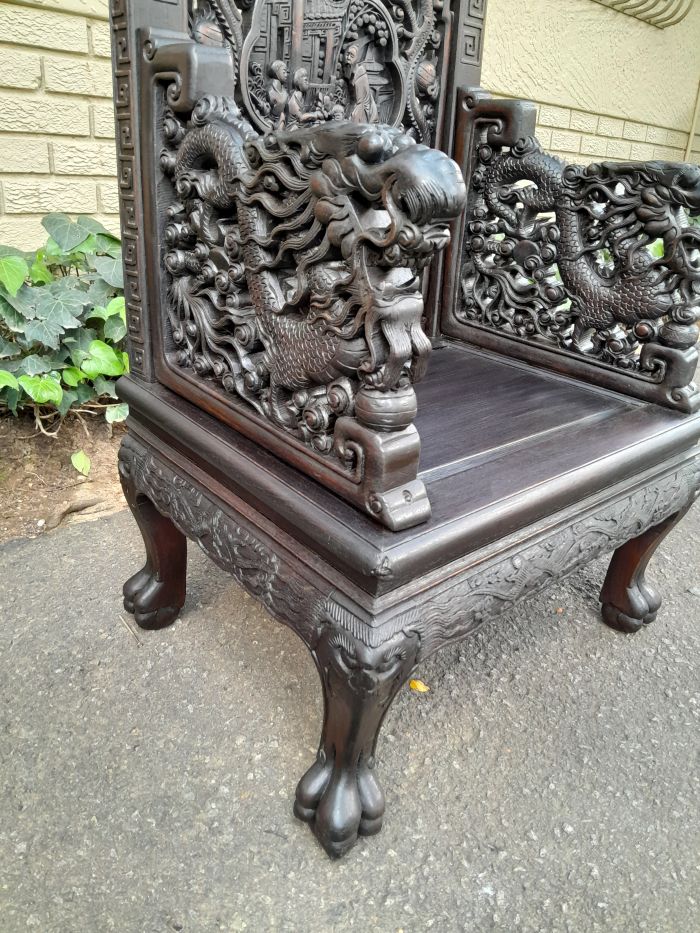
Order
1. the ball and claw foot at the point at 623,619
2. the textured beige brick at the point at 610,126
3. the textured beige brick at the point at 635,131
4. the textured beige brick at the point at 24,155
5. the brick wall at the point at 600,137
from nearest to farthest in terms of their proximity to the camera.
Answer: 1. the ball and claw foot at the point at 623,619
2. the textured beige brick at the point at 24,155
3. the brick wall at the point at 600,137
4. the textured beige brick at the point at 610,126
5. the textured beige brick at the point at 635,131

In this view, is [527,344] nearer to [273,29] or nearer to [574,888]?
[273,29]

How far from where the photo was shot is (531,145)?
166cm

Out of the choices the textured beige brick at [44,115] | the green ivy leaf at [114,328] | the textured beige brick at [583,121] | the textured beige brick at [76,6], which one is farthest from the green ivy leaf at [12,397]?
the textured beige brick at [583,121]

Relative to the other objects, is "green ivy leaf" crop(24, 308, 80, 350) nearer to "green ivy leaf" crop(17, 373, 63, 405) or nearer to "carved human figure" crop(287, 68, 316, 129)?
"green ivy leaf" crop(17, 373, 63, 405)

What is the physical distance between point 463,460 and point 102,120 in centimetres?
254

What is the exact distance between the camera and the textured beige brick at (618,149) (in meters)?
5.78

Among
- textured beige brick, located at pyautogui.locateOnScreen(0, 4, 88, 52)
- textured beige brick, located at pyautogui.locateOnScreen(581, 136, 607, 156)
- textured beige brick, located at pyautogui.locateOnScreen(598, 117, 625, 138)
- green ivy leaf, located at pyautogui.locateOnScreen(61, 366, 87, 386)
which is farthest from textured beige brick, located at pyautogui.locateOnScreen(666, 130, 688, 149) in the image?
green ivy leaf, located at pyautogui.locateOnScreen(61, 366, 87, 386)

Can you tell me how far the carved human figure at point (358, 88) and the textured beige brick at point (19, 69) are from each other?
5.75 feet

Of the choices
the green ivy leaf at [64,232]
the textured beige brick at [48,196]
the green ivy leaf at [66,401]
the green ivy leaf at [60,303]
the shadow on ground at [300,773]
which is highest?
the textured beige brick at [48,196]

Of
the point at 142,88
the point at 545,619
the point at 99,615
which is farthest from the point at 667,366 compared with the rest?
the point at 99,615

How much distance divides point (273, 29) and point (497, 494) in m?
1.02

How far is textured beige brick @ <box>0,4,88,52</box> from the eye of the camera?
102 inches

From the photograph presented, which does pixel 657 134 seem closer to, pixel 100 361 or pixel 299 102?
pixel 100 361

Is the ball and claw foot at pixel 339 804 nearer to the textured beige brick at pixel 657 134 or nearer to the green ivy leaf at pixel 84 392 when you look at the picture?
the green ivy leaf at pixel 84 392
